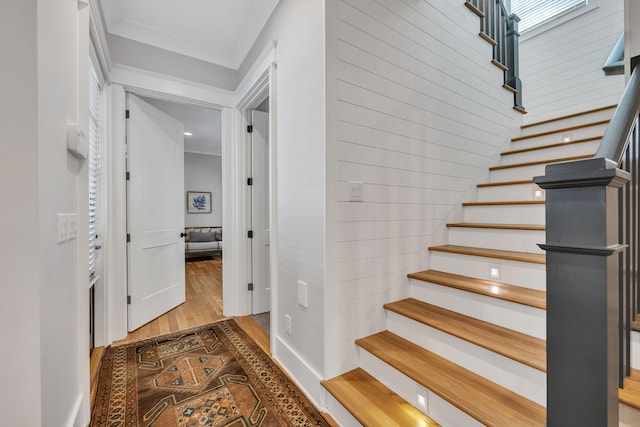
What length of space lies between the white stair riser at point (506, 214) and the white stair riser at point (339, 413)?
1.75m

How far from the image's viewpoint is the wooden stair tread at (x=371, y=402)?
1.28 meters

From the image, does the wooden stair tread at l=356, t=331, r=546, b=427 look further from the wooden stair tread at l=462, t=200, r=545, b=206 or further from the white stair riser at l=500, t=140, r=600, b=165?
the white stair riser at l=500, t=140, r=600, b=165

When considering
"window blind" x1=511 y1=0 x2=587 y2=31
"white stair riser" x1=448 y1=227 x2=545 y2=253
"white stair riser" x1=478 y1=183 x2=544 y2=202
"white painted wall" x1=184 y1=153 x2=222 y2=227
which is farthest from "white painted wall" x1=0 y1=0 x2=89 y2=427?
"white painted wall" x1=184 y1=153 x2=222 y2=227

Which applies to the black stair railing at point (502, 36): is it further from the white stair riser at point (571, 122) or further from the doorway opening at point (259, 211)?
the doorway opening at point (259, 211)

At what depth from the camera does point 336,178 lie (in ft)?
5.19

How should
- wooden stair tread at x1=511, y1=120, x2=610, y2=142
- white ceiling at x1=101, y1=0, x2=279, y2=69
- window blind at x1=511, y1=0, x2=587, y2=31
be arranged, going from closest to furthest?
wooden stair tread at x1=511, y1=120, x2=610, y2=142 → white ceiling at x1=101, y1=0, x2=279, y2=69 → window blind at x1=511, y1=0, x2=587, y2=31

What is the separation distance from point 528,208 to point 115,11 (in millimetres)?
3730

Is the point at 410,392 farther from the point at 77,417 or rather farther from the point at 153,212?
the point at 153,212

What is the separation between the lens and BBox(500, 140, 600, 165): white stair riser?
6.87ft

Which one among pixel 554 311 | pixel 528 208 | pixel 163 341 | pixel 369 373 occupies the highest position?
pixel 528 208

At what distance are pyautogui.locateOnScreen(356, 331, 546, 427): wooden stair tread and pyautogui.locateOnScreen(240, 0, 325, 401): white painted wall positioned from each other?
399mm

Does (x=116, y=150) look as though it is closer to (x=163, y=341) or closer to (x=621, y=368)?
(x=163, y=341)

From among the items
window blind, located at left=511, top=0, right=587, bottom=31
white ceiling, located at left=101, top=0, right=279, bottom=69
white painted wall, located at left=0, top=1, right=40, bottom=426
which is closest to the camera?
white painted wall, located at left=0, top=1, right=40, bottom=426

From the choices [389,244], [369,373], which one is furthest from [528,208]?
[369,373]
